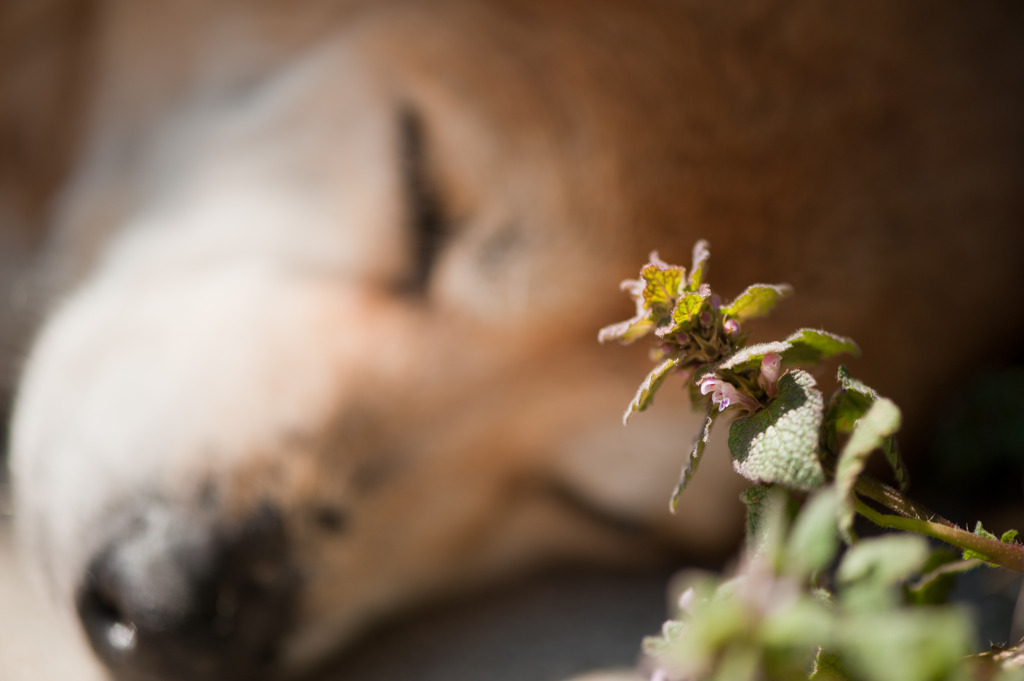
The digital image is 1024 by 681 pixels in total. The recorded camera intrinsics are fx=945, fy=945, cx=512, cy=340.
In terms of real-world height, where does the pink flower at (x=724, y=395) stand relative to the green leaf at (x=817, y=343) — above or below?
below

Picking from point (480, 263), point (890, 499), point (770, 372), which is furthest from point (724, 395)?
point (480, 263)

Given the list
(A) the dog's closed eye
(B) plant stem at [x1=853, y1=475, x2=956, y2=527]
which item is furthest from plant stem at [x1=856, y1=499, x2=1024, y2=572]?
(A) the dog's closed eye

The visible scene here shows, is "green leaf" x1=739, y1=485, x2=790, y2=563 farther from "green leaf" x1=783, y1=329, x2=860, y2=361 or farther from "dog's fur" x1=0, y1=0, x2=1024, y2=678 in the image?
"dog's fur" x1=0, y1=0, x2=1024, y2=678

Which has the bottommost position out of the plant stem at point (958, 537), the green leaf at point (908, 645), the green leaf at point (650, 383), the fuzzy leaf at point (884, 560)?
the green leaf at point (908, 645)

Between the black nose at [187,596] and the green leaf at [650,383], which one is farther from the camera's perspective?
the black nose at [187,596]

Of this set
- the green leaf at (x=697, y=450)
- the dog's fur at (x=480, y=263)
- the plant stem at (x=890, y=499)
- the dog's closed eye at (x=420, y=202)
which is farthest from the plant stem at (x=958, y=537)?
the dog's closed eye at (x=420, y=202)

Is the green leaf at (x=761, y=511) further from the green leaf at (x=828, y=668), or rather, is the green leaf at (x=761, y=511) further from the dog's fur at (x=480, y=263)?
the dog's fur at (x=480, y=263)
